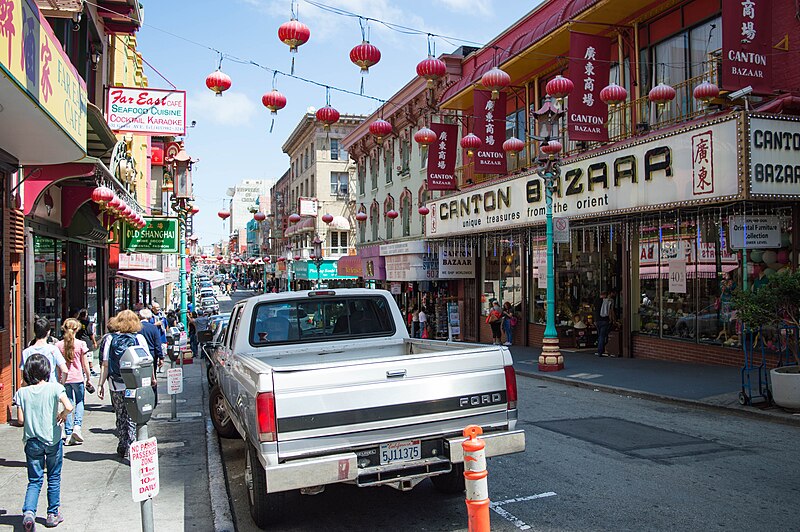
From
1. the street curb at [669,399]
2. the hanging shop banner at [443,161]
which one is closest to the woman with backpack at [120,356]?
the street curb at [669,399]

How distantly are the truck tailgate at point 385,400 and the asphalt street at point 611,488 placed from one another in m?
1.00

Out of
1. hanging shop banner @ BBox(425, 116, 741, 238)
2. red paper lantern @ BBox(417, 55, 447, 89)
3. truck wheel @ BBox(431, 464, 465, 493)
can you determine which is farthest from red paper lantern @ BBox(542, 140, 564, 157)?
truck wheel @ BBox(431, 464, 465, 493)

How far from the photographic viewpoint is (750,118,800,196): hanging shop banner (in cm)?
1148

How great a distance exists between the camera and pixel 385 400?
503cm

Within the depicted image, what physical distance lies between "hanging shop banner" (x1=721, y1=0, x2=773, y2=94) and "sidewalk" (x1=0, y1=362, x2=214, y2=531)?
1109cm

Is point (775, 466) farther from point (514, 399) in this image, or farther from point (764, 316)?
point (514, 399)

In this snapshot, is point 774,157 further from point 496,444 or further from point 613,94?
point 496,444

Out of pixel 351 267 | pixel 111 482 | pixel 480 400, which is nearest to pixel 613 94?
A: pixel 480 400

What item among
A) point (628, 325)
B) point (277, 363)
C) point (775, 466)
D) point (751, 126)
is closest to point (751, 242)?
point (751, 126)

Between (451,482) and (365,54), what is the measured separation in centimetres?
822

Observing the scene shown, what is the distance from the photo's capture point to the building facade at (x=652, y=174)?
12.0 meters

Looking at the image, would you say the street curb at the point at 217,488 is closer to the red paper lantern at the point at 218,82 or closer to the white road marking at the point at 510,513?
the white road marking at the point at 510,513

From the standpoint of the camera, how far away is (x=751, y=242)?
12.9 meters

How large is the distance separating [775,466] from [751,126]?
6.68 m
